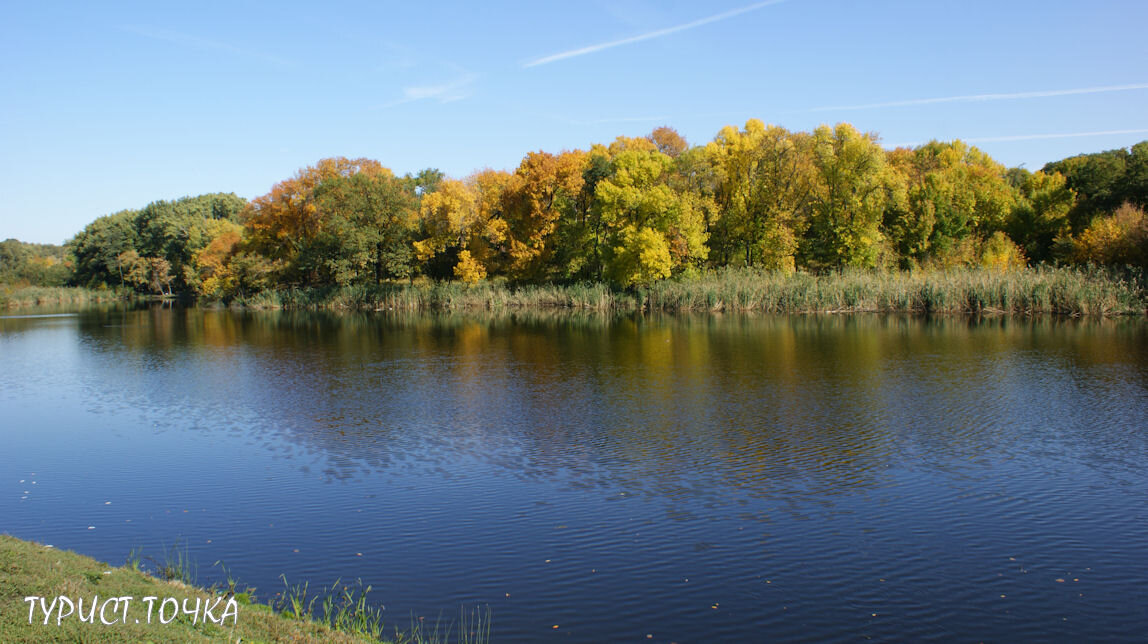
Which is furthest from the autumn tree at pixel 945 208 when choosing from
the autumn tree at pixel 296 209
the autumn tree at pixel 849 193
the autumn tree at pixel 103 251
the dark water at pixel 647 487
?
the autumn tree at pixel 103 251

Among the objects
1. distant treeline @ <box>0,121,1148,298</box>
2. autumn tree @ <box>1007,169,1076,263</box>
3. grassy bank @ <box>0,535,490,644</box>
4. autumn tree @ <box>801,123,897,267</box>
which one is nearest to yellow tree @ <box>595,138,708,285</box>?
distant treeline @ <box>0,121,1148,298</box>

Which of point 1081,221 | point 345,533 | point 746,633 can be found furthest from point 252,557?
point 1081,221

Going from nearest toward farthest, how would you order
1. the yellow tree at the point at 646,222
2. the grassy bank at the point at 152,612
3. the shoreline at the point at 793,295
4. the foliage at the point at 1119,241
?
the grassy bank at the point at 152,612 < the shoreline at the point at 793,295 < the foliage at the point at 1119,241 < the yellow tree at the point at 646,222

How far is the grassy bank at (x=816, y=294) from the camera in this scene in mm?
37562

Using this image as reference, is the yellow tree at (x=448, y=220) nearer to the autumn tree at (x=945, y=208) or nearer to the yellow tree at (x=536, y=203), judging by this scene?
the yellow tree at (x=536, y=203)

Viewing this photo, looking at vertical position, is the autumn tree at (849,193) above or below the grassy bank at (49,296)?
above

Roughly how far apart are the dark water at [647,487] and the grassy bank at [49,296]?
219ft

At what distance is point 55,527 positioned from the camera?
10031mm

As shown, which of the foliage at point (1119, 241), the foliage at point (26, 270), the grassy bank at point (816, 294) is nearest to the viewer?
the grassy bank at point (816, 294)

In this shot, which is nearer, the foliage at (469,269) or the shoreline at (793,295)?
the shoreline at (793,295)

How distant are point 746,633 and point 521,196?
169 ft

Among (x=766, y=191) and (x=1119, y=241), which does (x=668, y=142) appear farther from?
(x=1119, y=241)

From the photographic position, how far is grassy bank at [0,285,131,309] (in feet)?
258

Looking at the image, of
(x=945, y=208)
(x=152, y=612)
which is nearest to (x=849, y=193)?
(x=945, y=208)
